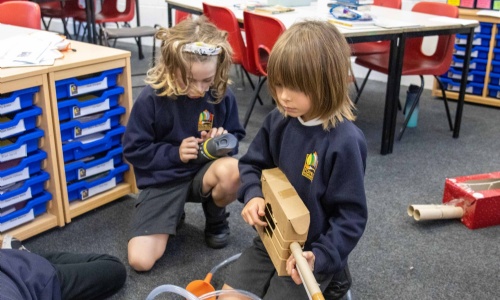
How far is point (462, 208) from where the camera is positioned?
2088mm

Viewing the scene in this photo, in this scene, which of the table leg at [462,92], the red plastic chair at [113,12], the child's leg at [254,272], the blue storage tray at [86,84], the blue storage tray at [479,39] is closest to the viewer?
the child's leg at [254,272]

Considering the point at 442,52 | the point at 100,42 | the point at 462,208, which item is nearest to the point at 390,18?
the point at 442,52

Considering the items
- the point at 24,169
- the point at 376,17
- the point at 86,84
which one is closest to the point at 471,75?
the point at 376,17

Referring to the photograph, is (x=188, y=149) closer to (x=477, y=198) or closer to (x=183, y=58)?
(x=183, y=58)

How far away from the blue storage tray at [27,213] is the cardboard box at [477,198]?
4.98ft

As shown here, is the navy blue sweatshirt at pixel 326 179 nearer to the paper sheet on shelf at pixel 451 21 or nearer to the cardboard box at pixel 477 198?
the cardboard box at pixel 477 198

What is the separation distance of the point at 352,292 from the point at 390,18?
1.71 metres

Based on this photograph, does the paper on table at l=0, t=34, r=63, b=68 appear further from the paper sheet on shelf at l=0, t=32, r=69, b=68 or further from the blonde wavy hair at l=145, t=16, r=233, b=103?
the blonde wavy hair at l=145, t=16, r=233, b=103

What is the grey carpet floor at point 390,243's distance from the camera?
5.56 ft

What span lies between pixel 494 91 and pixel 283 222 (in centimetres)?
298

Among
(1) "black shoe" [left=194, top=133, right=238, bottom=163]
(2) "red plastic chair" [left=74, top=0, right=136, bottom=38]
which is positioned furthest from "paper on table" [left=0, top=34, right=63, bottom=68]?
(2) "red plastic chair" [left=74, top=0, right=136, bottom=38]

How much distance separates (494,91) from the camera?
363 cm

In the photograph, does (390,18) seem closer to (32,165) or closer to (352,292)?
(352,292)

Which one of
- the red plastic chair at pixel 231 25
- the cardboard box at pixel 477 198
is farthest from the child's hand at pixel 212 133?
the red plastic chair at pixel 231 25
